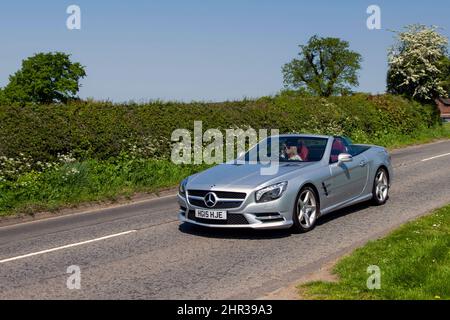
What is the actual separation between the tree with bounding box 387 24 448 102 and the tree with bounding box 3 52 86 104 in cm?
3816

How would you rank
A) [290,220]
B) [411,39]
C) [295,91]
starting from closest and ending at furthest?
[290,220], [411,39], [295,91]

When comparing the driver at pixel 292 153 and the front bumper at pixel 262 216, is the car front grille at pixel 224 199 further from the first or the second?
the driver at pixel 292 153

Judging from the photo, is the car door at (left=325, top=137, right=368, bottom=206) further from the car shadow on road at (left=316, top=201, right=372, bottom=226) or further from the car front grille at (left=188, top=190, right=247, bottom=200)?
the car front grille at (left=188, top=190, right=247, bottom=200)

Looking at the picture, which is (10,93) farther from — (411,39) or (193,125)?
(193,125)

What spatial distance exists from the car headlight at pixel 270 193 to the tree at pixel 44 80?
56.4 m

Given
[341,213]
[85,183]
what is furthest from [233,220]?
[85,183]

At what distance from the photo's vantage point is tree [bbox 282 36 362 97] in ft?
303

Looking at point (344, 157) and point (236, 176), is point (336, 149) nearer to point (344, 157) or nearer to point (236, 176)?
point (344, 157)

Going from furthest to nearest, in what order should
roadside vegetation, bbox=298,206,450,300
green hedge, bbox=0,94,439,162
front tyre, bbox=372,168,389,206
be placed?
green hedge, bbox=0,94,439,162
front tyre, bbox=372,168,389,206
roadside vegetation, bbox=298,206,450,300

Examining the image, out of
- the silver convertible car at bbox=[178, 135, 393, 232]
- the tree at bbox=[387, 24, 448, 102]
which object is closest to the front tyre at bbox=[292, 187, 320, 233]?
the silver convertible car at bbox=[178, 135, 393, 232]

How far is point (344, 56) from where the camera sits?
9356 centimetres

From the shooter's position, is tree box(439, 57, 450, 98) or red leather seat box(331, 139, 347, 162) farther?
tree box(439, 57, 450, 98)
